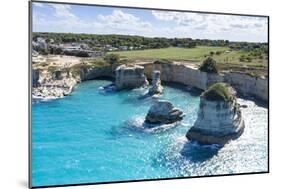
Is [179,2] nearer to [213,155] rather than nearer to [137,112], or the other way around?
[137,112]

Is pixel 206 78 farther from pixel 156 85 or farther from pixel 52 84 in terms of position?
pixel 52 84

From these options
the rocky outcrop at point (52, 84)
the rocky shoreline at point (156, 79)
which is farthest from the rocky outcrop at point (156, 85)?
the rocky outcrop at point (52, 84)

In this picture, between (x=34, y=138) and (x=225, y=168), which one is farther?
(x=225, y=168)

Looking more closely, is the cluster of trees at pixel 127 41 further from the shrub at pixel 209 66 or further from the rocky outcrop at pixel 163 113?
the rocky outcrop at pixel 163 113

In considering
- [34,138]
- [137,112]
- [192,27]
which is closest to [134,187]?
[137,112]

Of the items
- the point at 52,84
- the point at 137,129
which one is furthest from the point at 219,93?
the point at 52,84

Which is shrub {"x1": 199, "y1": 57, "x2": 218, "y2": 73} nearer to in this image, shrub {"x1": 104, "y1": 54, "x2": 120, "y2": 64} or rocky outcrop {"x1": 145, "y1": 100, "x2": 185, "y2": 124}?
rocky outcrop {"x1": 145, "y1": 100, "x2": 185, "y2": 124}
